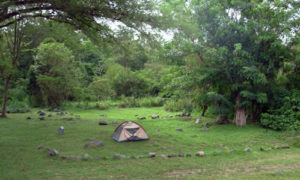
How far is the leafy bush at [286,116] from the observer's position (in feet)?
34.7

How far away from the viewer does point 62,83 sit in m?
21.0

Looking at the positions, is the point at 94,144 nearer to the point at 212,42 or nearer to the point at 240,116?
the point at 240,116

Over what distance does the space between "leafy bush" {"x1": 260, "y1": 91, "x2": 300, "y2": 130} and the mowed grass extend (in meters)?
0.48

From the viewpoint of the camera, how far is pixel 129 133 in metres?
9.53

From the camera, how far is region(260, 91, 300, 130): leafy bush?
416 inches

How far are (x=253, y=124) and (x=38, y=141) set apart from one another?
354 inches

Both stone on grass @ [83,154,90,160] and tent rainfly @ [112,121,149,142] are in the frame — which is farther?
tent rainfly @ [112,121,149,142]

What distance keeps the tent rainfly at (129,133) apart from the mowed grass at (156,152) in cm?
26

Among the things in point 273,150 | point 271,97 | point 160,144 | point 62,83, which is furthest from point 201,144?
point 62,83

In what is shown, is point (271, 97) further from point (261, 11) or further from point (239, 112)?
point (261, 11)

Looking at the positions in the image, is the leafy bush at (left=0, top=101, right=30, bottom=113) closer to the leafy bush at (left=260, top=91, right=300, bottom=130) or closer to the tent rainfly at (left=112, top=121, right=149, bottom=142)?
the tent rainfly at (left=112, top=121, right=149, bottom=142)

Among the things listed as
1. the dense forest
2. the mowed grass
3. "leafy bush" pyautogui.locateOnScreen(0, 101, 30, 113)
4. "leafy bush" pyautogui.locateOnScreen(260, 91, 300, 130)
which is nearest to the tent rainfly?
the mowed grass

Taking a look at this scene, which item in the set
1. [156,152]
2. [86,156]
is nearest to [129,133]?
[156,152]

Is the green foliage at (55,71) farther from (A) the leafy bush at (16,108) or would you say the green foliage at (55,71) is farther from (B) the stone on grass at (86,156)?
(B) the stone on grass at (86,156)
